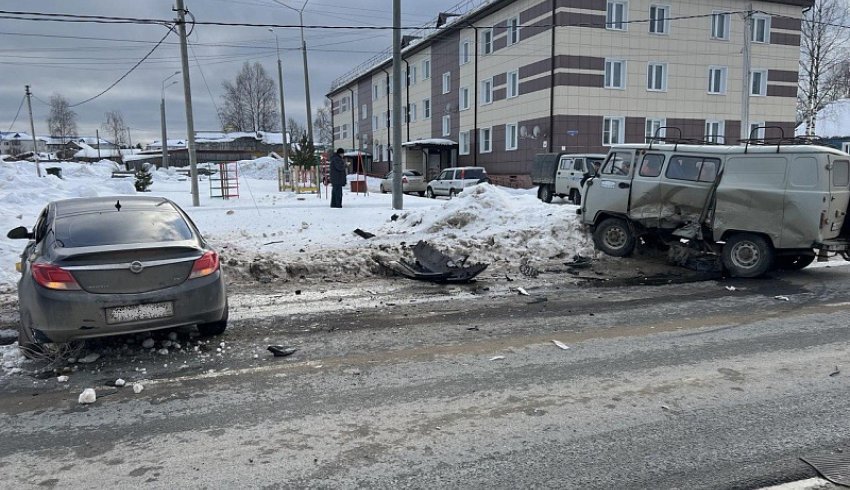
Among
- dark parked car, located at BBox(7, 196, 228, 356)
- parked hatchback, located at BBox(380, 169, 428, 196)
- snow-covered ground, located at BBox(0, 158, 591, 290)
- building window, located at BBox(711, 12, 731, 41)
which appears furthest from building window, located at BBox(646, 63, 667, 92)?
dark parked car, located at BBox(7, 196, 228, 356)

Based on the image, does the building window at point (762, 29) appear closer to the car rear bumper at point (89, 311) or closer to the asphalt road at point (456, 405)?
the asphalt road at point (456, 405)

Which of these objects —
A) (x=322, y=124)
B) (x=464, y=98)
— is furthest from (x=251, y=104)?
(x=464, y=98)

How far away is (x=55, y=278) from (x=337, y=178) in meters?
11.5

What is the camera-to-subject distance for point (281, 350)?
558cm

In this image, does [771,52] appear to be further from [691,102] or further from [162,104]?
[162,104]

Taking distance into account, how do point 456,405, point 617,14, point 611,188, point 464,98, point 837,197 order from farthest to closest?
point 464,98 < point 617,14 < point 611,188 < point 837,197 < point 456,405

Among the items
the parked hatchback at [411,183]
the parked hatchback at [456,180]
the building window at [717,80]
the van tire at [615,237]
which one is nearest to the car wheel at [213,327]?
the van tire at [615,237]

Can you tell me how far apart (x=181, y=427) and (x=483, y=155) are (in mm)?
33994

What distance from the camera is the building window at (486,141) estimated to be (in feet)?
118

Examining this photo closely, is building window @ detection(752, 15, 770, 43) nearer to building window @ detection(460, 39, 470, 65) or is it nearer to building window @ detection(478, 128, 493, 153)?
building window @ detection(478, 128, 493, 153)

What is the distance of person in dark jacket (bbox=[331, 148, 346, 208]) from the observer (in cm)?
1596

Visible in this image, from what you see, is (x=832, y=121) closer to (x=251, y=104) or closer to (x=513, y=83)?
(x=513, y=83)

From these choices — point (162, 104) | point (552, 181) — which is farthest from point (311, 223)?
point (162, 104)

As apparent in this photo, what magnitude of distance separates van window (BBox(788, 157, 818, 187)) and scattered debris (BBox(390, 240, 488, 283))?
4847 millimetres
